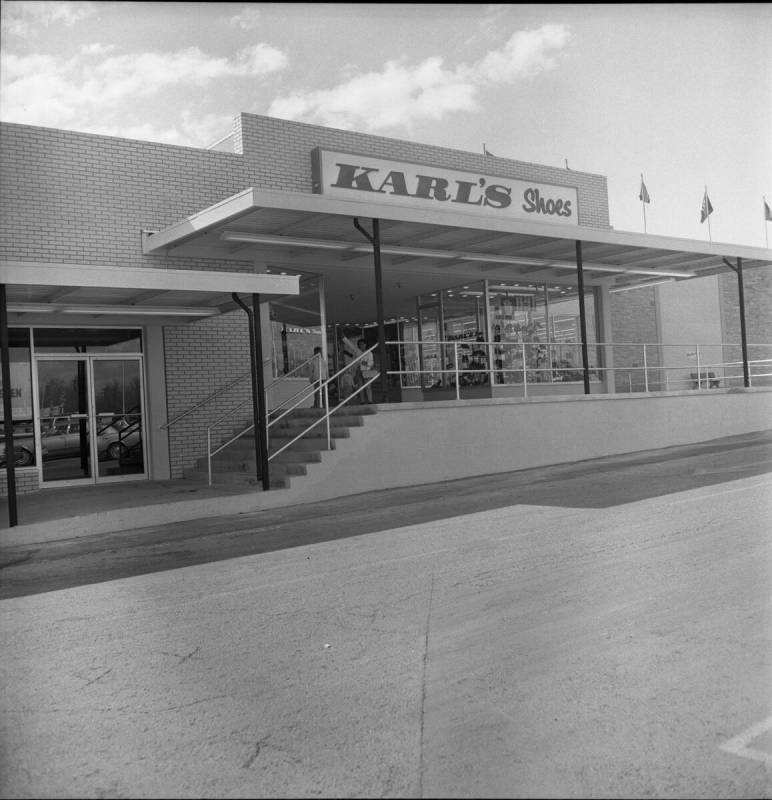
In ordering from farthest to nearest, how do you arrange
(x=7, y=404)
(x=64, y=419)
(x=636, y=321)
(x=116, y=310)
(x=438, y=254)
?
(x=636, y=321) < (x=438, y=254) < (x=64, y=419) < (x=116, y=310) < (x=7, y=404)

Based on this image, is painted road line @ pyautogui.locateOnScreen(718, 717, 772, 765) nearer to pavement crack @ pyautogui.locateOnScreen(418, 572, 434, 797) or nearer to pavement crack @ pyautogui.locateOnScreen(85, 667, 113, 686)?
pavement crack @ pyautogui.locateOnScreen(418, 572, 434, 797)

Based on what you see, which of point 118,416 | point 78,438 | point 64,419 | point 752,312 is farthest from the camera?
point 752,312

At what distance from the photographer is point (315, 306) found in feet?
50.0

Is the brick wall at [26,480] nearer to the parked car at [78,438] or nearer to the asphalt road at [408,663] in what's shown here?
the parked car at [78,438]

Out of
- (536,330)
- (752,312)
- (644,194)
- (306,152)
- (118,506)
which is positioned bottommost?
(118,506)

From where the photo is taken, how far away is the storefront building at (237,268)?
38.8 ft

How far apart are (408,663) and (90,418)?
954 centimetres

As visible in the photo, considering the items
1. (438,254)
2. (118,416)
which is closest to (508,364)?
(438,254)

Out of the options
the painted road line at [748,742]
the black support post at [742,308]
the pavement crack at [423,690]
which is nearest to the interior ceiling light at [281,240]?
the pavement crack at [423,690]

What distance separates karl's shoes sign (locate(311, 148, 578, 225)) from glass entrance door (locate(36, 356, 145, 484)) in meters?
4.67

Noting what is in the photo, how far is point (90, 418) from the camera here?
41.8 ft

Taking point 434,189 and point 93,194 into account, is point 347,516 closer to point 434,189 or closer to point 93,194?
point 93,194

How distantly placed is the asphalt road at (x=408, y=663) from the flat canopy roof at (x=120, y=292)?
3.14 metres

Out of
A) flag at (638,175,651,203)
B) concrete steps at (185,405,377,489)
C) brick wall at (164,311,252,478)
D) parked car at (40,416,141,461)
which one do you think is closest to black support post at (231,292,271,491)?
concrete steps at (185,405,377,489)
